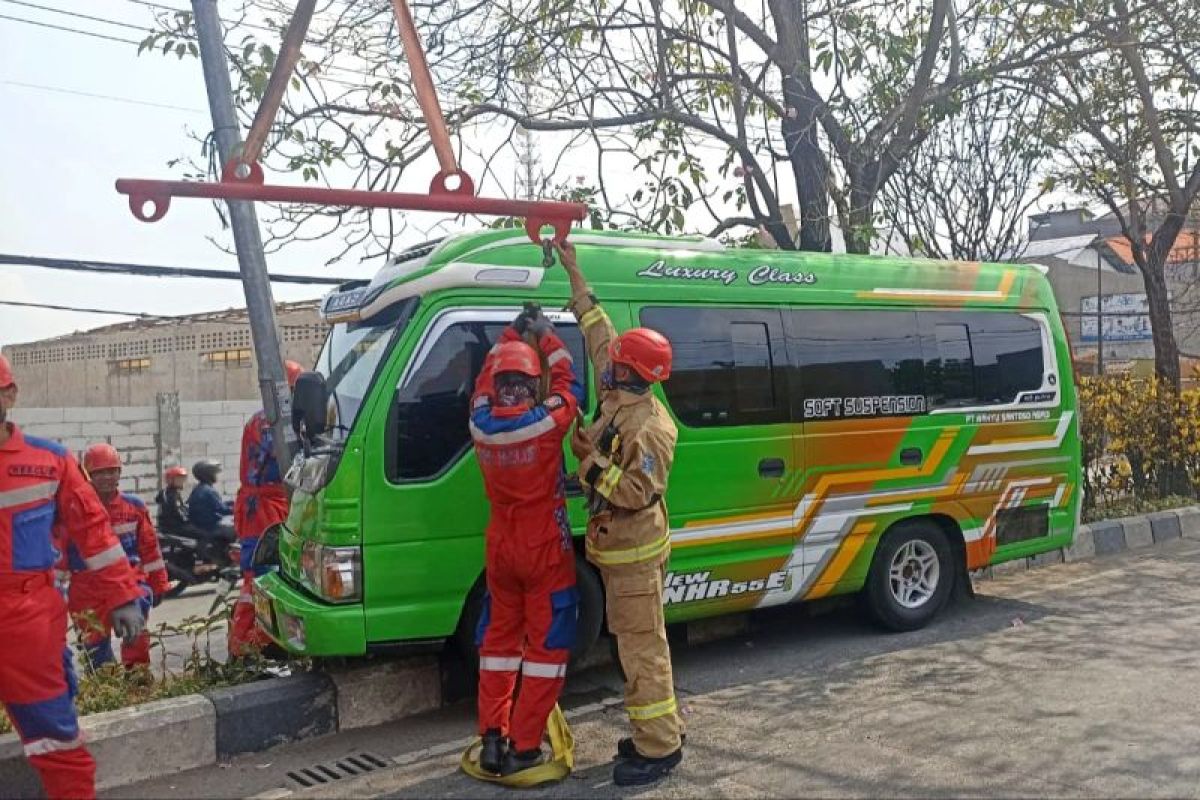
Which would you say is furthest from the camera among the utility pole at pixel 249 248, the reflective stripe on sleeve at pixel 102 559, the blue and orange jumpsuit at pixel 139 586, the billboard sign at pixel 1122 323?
the billboard sign at pixel 1122 323

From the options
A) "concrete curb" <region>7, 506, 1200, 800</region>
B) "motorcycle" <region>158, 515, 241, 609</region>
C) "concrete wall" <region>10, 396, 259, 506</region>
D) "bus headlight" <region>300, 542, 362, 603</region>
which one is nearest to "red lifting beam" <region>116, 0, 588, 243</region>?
"bus headlight" <region>300, 542, 362, 603</region>

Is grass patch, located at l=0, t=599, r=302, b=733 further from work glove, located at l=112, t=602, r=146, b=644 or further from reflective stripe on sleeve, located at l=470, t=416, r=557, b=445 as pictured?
reflective stripe on sleeve, located at l=470, t=416, r=557, b=445

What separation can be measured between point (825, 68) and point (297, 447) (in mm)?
5180

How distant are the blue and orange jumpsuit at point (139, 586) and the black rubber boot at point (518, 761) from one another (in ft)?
6.46

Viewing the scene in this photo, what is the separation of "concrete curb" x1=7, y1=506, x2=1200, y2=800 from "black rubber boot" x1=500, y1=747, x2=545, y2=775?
1194 millimetres

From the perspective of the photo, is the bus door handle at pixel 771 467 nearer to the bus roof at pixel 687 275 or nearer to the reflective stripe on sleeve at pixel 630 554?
the bus roof at pixel 687 275

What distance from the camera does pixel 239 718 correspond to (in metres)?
4.61

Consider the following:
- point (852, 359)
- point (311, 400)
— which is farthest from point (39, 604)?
point (852, 359)

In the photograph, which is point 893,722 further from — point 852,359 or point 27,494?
point 27,494

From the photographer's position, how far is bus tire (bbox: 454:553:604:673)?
16.2ft

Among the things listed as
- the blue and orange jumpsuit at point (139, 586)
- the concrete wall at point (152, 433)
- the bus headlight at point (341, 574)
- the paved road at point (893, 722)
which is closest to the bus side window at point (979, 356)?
the paved road at point (893, 722)

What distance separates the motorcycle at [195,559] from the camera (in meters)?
10.4

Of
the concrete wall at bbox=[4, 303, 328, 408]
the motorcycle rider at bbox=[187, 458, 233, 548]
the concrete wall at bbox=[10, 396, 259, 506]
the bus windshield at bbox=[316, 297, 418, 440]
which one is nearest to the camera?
the bus windshield at bbox=[316, 297, 418, 440]

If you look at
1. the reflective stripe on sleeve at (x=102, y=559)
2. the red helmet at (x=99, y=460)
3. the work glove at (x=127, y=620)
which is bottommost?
the work glove at (x=127, y=620)
